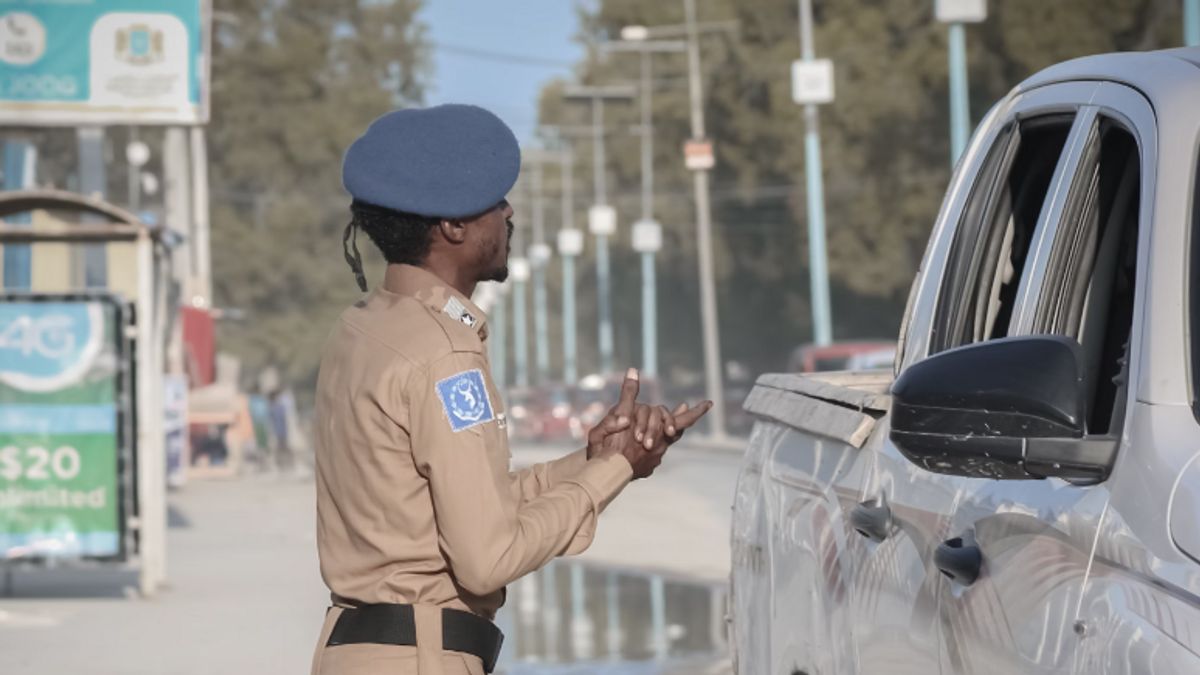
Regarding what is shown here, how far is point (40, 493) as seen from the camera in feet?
49.0

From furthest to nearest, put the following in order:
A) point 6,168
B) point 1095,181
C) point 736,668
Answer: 1. point 6,168
2. point 736,668
3. point 1095,181

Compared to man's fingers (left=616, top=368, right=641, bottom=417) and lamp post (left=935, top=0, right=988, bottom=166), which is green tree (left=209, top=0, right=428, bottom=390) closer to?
lamp post (left=935, top=0, right=988, bottom=166)

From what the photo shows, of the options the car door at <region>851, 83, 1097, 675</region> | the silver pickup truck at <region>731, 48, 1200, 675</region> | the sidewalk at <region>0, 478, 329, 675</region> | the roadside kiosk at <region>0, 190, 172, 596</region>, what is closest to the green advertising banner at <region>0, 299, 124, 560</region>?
the roadside kiosk at <region>0, 190, 172, 596</region>

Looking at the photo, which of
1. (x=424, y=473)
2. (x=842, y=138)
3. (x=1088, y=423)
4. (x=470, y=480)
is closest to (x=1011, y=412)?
(x=1088, y=423)

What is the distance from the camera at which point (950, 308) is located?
446cm

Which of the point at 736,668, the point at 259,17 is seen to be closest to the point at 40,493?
the point at 736,668

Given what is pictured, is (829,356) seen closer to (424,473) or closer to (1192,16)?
(1192,16)

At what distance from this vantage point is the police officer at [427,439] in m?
3.61

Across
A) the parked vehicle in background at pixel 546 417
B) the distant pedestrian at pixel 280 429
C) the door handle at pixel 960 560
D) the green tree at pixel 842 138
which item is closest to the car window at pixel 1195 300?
the door handle at pixel 960 560

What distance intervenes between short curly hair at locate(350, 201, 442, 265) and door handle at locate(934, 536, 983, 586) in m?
0.95

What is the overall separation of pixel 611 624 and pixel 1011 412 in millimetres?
11152

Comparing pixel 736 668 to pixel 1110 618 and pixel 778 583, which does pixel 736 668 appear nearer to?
pixel 778 583

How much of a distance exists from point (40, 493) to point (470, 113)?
11.7 metres

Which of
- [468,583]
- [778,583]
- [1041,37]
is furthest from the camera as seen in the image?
[1041,37]
